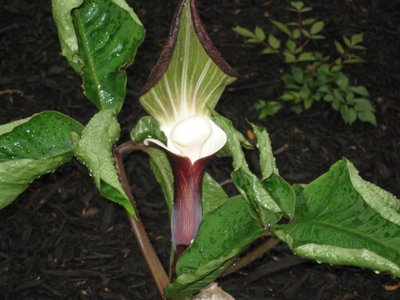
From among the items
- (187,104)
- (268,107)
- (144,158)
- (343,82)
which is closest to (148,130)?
(187,104)

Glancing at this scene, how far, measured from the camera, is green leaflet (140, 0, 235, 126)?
2.30 ft

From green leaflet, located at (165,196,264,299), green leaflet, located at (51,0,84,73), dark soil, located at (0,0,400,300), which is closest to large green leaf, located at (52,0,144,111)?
green leaflet, located at (51,0,84,73)

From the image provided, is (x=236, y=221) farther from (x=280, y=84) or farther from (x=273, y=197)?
(x=280, y=84)

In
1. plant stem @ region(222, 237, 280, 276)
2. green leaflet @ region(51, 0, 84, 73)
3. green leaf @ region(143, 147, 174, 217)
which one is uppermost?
green leaflet @ region(51, 0, 84, 73)

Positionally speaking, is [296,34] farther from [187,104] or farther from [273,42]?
[187,104]

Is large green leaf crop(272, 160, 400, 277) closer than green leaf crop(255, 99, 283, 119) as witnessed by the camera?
Yes

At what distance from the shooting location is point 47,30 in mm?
1877

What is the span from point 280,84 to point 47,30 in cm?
69

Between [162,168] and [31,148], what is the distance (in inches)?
7.8

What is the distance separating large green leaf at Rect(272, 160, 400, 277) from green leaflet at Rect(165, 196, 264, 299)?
0.06 metres

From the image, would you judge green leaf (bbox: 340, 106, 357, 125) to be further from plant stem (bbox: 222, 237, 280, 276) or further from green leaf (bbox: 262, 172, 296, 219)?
green leaf (bbox: 262, 172, 296, 219)

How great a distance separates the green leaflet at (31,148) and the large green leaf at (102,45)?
0.21 ft

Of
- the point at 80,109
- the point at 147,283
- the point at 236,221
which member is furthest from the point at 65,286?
the point at 236,221

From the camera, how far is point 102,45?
34.3 inches
